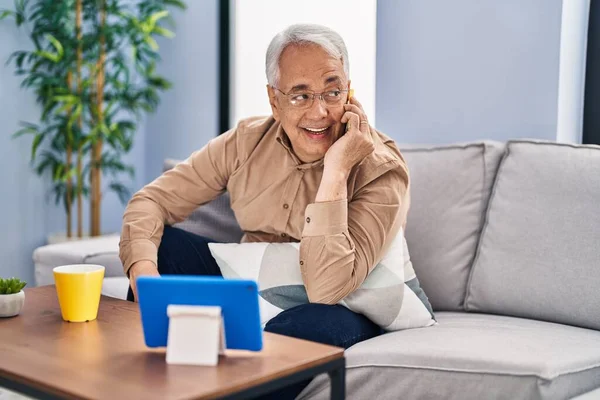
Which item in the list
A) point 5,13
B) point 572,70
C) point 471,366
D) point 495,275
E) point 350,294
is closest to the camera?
point 471,366

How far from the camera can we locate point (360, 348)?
5.83 feet

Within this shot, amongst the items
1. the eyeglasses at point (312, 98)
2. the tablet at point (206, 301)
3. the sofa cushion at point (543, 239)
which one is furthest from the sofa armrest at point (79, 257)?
the tablet at point (206, 301)

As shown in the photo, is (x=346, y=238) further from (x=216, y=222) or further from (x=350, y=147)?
(x=216, y=222)

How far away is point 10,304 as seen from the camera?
1564 millimetres

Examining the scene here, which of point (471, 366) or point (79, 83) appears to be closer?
point (471, 366)

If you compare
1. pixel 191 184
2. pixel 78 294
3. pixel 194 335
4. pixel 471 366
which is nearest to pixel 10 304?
pixel 78 294

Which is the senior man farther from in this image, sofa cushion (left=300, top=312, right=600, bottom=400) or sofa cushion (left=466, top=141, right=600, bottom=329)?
sofa cushion (left=466, top=141, right=600, bottom=329)

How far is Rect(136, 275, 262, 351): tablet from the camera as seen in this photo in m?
1.22

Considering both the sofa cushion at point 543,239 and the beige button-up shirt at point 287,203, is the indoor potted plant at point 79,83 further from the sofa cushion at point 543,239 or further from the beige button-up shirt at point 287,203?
the sofa cushion at point 543,239

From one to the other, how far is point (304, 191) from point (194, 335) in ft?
2.95

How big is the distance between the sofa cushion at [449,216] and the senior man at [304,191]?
0.24 meters

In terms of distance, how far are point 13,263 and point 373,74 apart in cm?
207

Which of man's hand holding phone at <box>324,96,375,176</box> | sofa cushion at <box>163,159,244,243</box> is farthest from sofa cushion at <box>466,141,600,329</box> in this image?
sofa cushion at <box>163,159,244,243</box>

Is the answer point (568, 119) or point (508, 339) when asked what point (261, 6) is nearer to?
point (568, 119)
